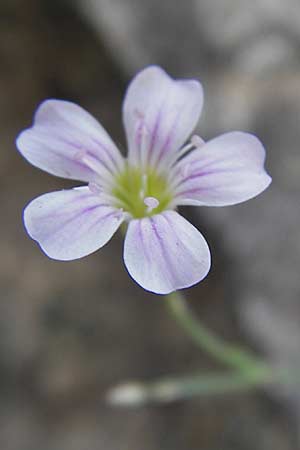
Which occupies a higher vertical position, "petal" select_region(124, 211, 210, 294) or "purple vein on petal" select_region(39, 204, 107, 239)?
"purple vein on petal" select_region(39, 204, 107, 239)

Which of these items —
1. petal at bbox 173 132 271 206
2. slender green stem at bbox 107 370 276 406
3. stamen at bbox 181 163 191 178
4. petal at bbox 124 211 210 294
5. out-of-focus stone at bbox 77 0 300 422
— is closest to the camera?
petal at bbox 124 211 210 294

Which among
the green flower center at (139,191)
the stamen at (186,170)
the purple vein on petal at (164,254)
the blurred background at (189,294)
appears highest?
the stamen at (186,170)

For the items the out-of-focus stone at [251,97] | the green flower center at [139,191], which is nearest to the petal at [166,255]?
the green flower center at [139,191]

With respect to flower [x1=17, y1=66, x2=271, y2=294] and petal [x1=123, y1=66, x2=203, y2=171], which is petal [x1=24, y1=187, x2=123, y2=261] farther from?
petal [x1=123, y1=66, x2=203, y2=171]

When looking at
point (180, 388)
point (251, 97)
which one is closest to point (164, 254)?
point (180, 388)

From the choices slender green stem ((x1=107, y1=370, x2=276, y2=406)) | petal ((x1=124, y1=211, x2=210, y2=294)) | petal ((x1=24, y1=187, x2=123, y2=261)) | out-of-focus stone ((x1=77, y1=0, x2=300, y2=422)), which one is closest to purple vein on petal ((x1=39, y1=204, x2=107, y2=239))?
petal ((x1=24, y1=187, x2=123, y2=261))

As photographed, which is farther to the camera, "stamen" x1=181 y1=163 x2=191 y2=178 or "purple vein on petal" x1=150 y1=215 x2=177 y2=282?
"stamen" x1=181 y1=163 x2=191 y2=178

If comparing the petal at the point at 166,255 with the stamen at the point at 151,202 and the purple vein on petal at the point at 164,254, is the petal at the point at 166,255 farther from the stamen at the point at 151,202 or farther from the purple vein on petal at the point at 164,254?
the stamen at the point at 151,202
